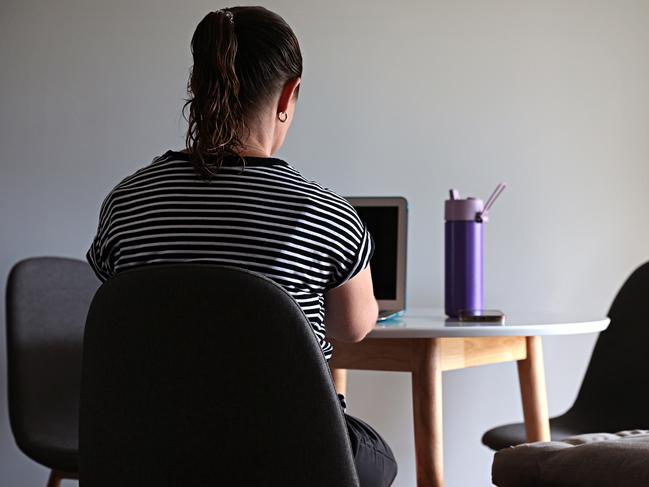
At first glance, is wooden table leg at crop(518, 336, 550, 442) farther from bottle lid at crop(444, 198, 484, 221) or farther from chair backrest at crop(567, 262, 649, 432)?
bottle lid at crop(444, 198, 484, 221)

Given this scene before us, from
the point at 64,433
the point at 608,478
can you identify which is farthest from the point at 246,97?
the point at 64,433

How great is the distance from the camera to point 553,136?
8.84 ft

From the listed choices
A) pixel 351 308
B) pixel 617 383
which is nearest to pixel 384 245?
pixel 617 383

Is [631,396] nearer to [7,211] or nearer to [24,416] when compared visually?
[24,416]

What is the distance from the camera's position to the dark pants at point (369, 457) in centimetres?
129

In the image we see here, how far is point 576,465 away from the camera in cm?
83

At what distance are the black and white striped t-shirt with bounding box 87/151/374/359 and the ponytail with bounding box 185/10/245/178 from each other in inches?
1.2

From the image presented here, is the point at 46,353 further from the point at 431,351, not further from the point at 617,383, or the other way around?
the point at 617,383

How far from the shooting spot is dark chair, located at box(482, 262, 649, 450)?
214 centimetres

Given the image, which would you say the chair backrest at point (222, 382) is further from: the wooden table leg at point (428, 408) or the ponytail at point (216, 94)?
the wooden table leg at point (428, 408)

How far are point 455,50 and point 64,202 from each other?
4.23ft

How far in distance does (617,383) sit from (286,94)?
1.31 m

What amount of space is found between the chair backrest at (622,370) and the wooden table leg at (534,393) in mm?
164

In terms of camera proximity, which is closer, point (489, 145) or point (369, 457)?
point (369, 457)
